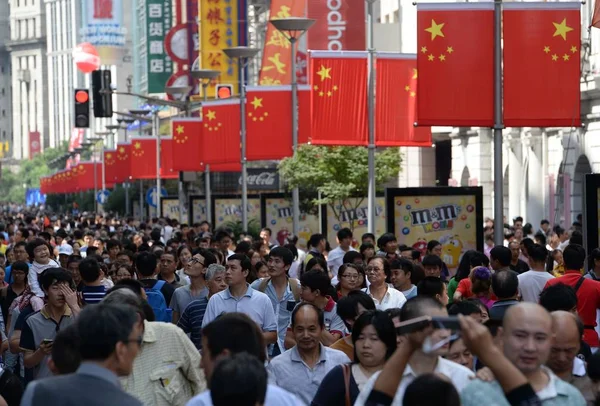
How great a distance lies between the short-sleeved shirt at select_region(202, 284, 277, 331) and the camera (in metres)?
11.4

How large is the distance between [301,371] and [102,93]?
31676mm

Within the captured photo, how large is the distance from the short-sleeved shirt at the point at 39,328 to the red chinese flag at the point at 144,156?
46.9 metres

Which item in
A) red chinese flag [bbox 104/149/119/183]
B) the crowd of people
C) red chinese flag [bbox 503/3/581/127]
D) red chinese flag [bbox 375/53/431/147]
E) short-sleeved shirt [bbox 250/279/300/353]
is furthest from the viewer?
red chinese flag [bbox 104/149/119/183]

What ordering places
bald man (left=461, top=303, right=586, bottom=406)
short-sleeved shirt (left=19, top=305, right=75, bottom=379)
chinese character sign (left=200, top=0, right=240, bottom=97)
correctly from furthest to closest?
chinese character sign (left=200, top=0, right=240, bottom=97)
short-sleeved shirt (left=19, top=305, right=75, bottom=379)
bald man (left=461, top=303, right=586, bottom=406)

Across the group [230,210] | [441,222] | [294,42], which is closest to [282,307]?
[441,222]

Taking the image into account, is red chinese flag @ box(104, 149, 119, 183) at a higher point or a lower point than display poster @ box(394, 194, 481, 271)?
higher

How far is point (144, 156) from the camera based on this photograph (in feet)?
191

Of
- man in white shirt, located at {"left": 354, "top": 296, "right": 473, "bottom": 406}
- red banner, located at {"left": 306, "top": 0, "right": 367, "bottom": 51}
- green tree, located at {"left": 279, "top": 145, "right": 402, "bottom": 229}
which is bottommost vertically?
man in white shirt, located at {"left": 354, "top": 296, "right": 473, "bottom": 406}

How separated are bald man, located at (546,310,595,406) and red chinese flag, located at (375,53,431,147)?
18902 mm

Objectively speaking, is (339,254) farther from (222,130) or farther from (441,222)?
(222,130)

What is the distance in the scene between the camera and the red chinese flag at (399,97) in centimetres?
2641

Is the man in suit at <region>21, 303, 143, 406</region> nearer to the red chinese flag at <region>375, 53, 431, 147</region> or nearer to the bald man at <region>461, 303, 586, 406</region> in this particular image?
the bald man at <region>461, 303, 586, 406</region>

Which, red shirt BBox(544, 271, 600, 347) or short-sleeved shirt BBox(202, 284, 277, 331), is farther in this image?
red shirt BBox(544, 271, 600, 347)

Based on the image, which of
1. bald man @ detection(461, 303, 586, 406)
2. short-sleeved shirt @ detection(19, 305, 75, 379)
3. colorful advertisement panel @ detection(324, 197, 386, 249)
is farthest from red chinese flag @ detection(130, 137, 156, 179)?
bald man @ detection(461, 303, 586, 406)
